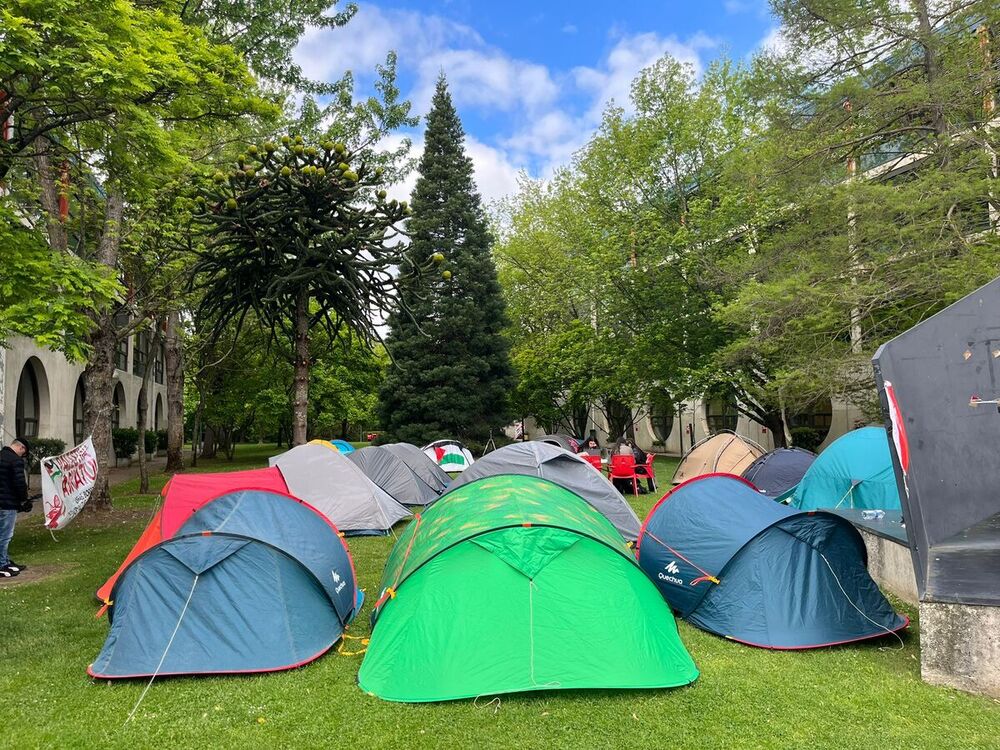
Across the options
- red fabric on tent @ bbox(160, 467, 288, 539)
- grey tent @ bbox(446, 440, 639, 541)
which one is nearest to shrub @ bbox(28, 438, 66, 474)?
red fabric on tent @ bbox(160, 467, 288, 539)

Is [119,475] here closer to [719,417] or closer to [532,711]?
[532,711]

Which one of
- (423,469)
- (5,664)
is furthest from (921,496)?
(423,469)

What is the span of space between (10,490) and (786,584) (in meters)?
8.64

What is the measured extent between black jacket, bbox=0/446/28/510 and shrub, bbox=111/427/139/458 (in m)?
20.1

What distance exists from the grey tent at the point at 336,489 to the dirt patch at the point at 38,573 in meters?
3.19

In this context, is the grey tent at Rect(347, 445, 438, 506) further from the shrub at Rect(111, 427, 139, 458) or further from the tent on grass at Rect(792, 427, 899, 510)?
the shrub at Rect(111, 427, 139, 458)

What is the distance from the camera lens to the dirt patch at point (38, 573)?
793cm

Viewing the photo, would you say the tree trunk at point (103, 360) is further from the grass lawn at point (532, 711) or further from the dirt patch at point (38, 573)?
the grass lawn at point (532, 711)

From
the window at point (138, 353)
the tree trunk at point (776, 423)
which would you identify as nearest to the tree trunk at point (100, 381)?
the tree trunk at point (776, 423)

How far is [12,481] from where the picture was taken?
7.89 metres

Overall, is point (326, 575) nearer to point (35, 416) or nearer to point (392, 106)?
point (392, 106)

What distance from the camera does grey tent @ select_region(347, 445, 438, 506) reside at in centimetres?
1359

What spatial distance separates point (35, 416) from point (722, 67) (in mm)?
25921

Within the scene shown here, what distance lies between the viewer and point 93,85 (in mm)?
6867
